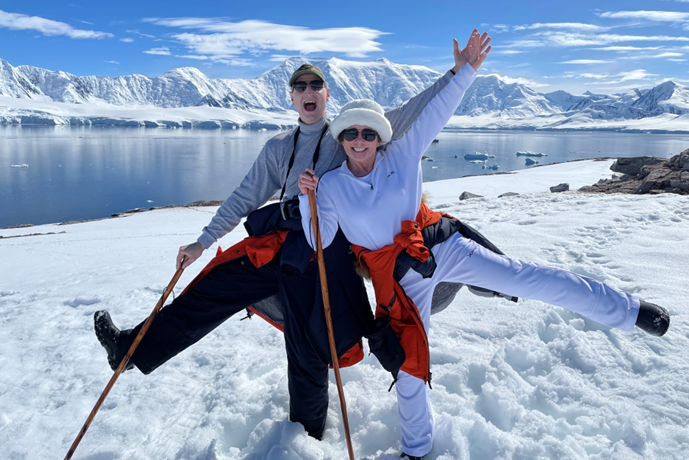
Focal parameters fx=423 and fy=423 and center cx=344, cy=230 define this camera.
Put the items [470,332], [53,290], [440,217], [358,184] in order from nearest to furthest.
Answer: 1. [358,184]
2. [440,217]
3. [470,332]
4. [53,290]

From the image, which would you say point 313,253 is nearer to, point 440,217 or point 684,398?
point 440,217

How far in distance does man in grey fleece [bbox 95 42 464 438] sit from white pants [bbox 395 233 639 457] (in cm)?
34

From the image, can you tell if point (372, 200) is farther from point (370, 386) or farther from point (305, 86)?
point (370, 386)

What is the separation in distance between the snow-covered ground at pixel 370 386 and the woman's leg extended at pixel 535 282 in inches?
25.7

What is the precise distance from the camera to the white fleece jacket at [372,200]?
6.65 ft

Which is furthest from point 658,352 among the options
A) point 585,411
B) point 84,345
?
point 84,345

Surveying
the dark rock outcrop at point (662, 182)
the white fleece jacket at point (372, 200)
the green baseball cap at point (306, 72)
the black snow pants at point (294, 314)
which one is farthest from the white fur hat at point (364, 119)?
the dark rock outcrop at point (662, 182)

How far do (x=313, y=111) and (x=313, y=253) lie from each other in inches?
33.0

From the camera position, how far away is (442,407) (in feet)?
8.09

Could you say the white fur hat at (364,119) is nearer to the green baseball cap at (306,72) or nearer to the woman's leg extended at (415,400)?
the green baseball cap at (306,72)

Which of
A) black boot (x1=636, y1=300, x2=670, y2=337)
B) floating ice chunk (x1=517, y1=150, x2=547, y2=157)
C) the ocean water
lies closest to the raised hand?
black boot (x1=636, y1=300, x2=670, y2=337)

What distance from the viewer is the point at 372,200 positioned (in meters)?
2.03

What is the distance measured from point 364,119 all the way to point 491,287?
1.04m

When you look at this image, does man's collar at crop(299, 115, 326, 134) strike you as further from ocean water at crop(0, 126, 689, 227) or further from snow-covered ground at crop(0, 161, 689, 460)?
ocean water at crop(0, 126, 689, 227)
